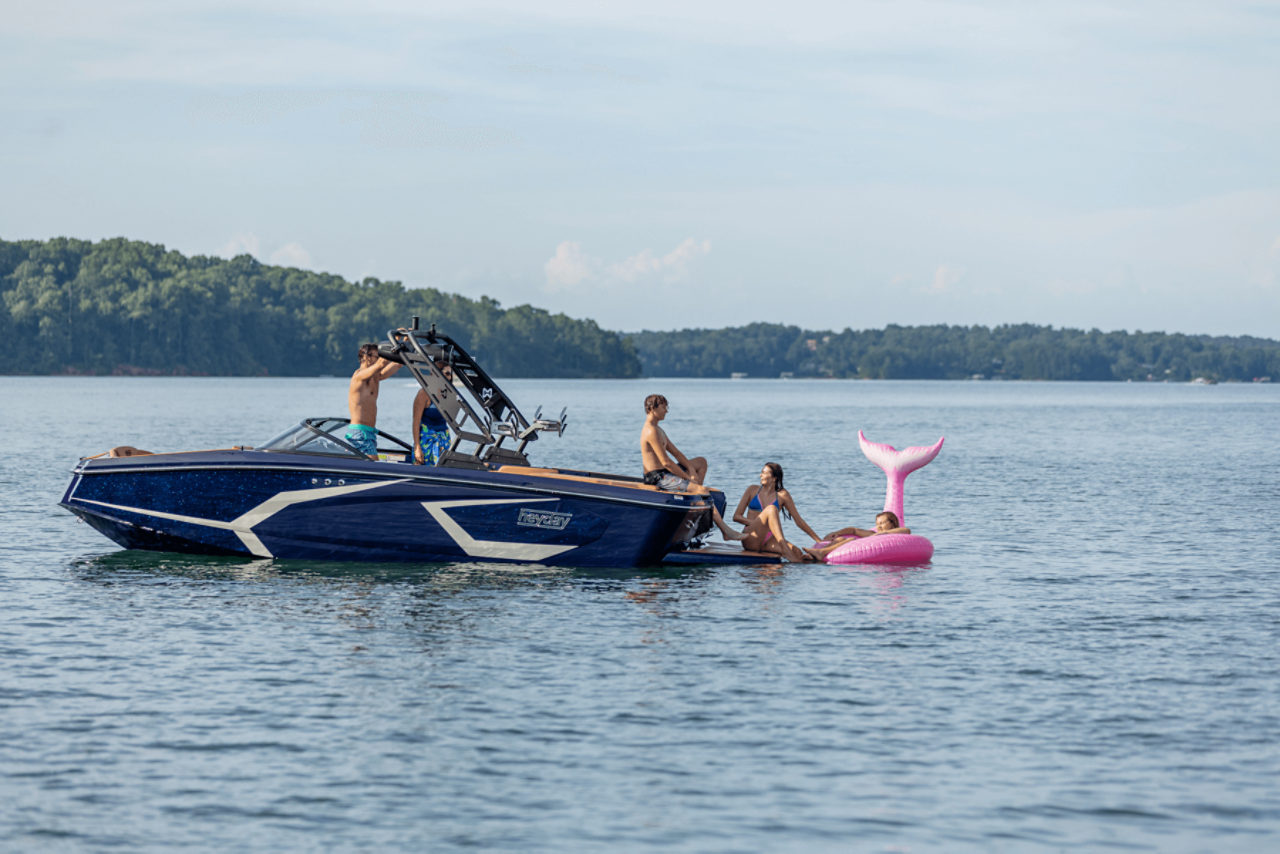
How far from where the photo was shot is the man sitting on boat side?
14.4 m

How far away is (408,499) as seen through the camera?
14.1 metres

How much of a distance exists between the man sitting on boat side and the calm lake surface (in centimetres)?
141

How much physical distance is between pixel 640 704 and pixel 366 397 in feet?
20.9

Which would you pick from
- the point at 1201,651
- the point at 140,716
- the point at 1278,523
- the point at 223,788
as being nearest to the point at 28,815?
the point at 223,788

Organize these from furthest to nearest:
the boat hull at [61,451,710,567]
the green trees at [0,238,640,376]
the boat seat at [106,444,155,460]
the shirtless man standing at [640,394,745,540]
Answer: the green trees at [0,238,640,376] → the boat seat at [106,444,155,460] → the shirtless man standing at [640,394,745,540] → the boat hull at [61,451,710,567]

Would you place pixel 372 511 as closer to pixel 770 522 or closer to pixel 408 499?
pixel 408 499

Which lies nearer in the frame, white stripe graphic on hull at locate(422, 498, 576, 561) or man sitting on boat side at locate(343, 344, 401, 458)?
white stripe graphic on hull at locate(422, 498, 576, 561)

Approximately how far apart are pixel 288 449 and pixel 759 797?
8375 millimetres

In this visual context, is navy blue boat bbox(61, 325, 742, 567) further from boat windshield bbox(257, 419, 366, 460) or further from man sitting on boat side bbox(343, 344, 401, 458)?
man sitting on boat side bbox(343, 344, 401, 458)

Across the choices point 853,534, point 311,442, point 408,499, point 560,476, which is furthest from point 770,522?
point 311,442

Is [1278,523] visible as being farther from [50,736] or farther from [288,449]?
[50,736]

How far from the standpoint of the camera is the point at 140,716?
8.76 m

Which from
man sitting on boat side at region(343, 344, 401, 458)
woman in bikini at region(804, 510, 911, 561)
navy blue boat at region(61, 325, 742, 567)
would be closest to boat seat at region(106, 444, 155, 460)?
navy blue boat at region(61, 325, 742, 567)

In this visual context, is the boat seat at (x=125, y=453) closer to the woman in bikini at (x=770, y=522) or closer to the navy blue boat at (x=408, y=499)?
the navy blue boat at (x=408, y=499)
